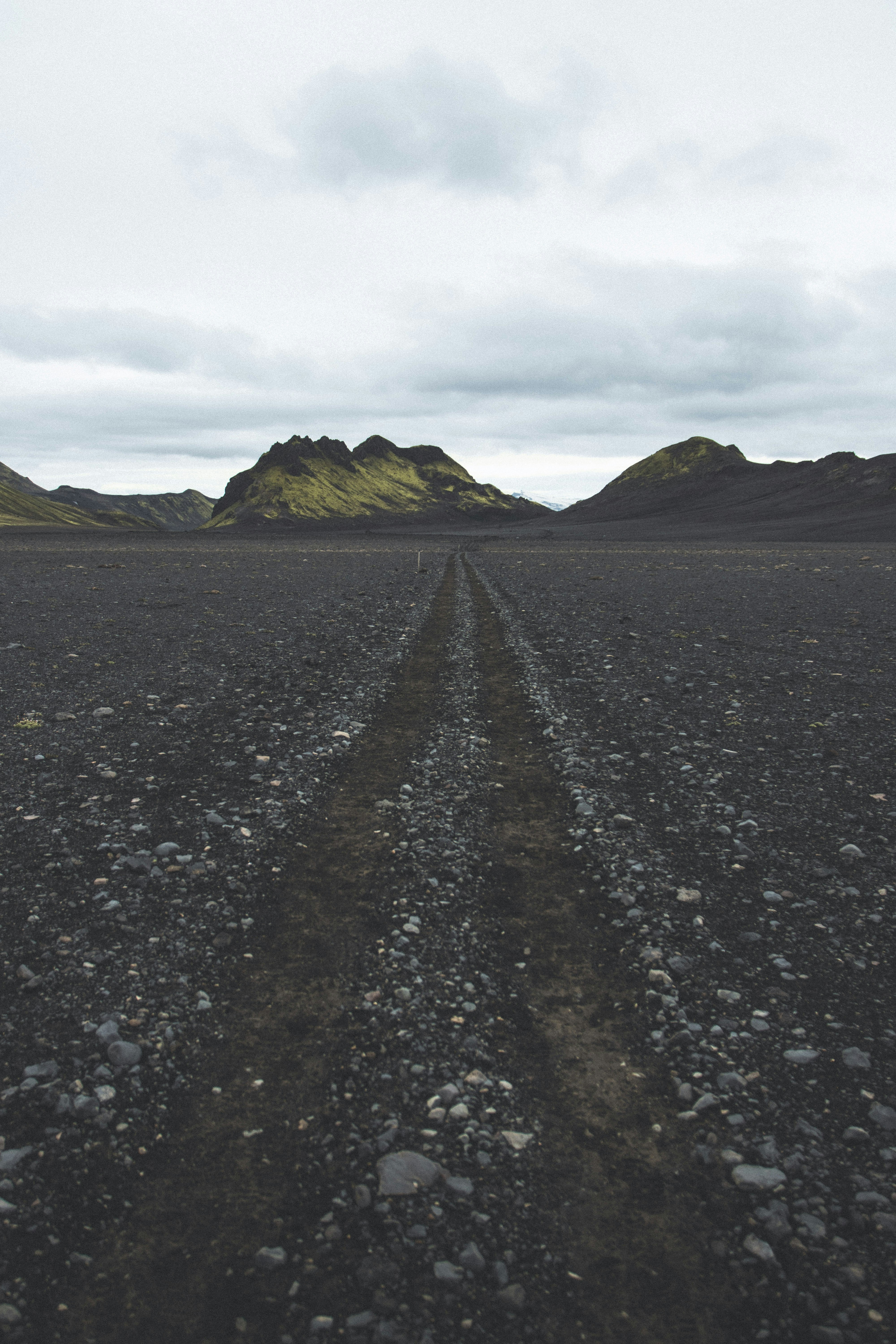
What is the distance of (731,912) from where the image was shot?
19.1ft

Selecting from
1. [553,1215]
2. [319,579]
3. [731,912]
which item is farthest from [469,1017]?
[319,579]

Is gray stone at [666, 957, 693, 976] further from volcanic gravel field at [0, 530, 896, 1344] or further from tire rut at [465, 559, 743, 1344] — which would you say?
tire rut at [465, 559, 743, 1344]

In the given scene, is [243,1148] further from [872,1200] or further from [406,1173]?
Answer: [872,1200]

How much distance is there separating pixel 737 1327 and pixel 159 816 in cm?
661

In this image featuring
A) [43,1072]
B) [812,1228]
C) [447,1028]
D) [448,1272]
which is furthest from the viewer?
[447,1028]

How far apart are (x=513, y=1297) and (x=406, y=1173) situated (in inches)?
30.2

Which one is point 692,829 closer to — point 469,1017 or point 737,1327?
point 469,1017

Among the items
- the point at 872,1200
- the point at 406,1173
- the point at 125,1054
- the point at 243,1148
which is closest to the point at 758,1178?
the point at 872,1200

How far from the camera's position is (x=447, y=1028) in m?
4.54

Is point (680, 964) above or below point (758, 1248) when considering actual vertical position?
above

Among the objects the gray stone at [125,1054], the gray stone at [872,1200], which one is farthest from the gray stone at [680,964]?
the gray stone at [125,1054]

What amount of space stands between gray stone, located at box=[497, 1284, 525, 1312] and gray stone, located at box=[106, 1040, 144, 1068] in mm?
2523

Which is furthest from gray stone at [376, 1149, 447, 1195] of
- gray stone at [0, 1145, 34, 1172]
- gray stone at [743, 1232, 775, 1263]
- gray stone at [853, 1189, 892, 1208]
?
gray stone at [853, 1189, 892, 1208]

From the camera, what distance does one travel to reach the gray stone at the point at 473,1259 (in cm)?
310
